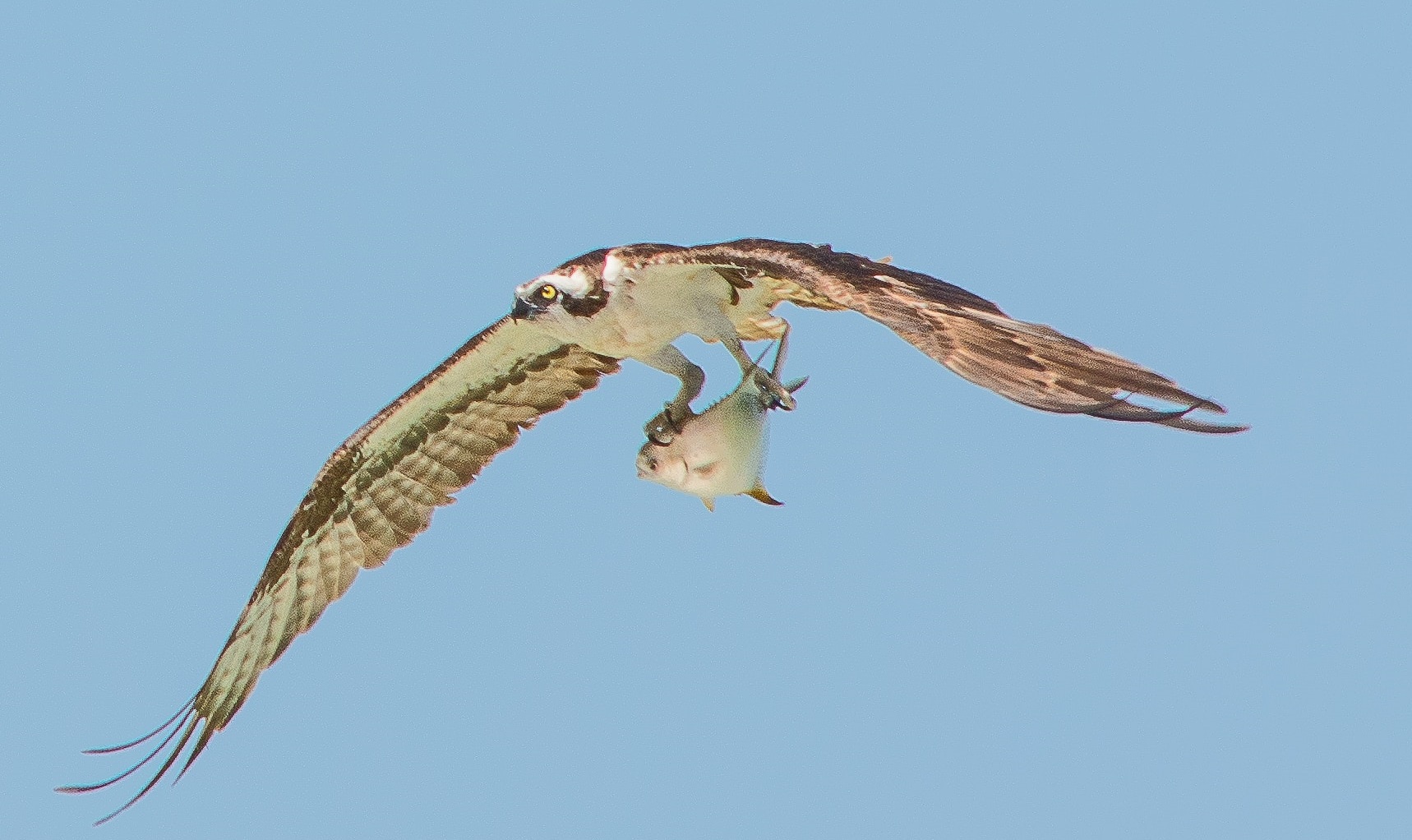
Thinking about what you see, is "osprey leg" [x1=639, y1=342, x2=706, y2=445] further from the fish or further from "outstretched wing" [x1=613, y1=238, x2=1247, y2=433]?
"outstretched wing" [x1=613, y1=238, x2=1247, y2=433]

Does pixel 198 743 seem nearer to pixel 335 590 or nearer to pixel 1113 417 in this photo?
pixel 335 590

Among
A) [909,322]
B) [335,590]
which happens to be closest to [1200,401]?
[909,322]

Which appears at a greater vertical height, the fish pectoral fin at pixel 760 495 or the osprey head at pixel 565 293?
the osprey head at pixel 565 293

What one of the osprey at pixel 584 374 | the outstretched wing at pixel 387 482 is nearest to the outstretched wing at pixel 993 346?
the osprey at pixel 584 374

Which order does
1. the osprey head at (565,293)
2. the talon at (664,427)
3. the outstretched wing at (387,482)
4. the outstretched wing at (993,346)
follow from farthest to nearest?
the outstretched wing at (387,482), the talon at (664,427), the osprey head at (565,293), the outstretched wing at (993,346)

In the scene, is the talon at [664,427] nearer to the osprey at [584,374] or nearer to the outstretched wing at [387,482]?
the osprey at [584,374]

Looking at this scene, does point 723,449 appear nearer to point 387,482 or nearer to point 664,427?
point 664,427

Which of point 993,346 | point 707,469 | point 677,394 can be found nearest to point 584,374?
point 677,394

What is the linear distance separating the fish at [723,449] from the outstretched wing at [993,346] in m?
1.76

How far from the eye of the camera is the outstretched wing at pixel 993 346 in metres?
8.46

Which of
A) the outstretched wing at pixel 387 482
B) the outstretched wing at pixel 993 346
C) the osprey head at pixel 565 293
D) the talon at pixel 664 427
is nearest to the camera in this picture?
the outstretched wing at pixel 993 346

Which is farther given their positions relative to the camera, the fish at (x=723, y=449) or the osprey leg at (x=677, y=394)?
the osprey leg at (x=677, y=394)

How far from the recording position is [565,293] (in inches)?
467

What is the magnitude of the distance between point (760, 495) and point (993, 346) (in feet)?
10.9
